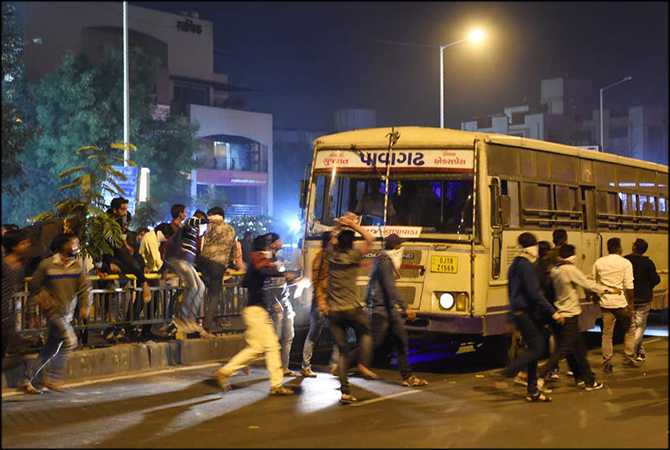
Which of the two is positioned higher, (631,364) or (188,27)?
(188,27)

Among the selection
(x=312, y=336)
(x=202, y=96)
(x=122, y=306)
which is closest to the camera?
(x=312, y=336)

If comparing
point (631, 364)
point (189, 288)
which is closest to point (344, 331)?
point (189, 288)

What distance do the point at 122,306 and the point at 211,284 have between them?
5.00ft

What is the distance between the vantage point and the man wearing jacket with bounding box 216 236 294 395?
32.8ft

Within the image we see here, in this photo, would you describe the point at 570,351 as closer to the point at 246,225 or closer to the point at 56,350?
the point at 56,350

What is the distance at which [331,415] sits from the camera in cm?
891

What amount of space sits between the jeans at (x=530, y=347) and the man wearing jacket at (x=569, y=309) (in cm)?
34

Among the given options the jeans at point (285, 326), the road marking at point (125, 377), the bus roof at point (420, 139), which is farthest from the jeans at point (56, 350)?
the bus roof at point (420, 139)

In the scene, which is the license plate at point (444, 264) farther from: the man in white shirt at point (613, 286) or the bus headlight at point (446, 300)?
the man in white shirt at point (613, 286)

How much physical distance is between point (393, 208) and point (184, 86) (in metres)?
43.8

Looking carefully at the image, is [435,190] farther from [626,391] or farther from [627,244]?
[627,244]

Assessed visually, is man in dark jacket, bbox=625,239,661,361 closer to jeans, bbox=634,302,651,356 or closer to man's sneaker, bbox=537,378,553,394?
jeans, bbox=634,302,651,356

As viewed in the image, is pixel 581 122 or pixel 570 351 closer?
pixel 570 351

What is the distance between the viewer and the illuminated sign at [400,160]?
12.0 m
